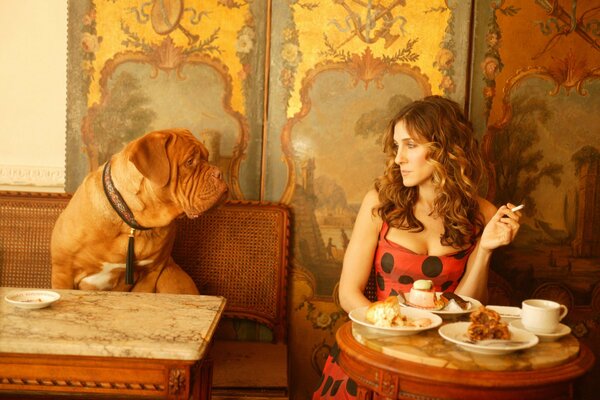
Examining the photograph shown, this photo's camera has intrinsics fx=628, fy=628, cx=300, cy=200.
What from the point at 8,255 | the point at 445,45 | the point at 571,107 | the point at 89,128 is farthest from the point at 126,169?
the point at 571,107

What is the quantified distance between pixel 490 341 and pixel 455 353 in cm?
12

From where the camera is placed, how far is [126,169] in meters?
2.93

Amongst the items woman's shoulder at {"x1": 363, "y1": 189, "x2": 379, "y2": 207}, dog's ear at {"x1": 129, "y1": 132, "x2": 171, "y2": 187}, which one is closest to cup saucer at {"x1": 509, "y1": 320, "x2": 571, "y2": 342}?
woman's shoulder at {"x1": 363, "y1": 189, "x2": 379, "y2": 207}

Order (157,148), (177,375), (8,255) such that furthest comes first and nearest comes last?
(8,255) < (157,148) < (177,375)

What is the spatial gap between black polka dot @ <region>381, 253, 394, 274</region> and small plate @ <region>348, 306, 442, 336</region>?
2.15ft

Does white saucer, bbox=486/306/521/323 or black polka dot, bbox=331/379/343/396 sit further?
black polka dot, bbox=331/379/343/396

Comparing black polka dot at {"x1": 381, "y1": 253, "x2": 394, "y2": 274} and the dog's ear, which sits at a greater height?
the dog's ear

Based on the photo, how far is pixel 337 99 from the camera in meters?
3.66

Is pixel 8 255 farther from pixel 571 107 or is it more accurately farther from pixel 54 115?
pixel 571 107

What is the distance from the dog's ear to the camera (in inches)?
112

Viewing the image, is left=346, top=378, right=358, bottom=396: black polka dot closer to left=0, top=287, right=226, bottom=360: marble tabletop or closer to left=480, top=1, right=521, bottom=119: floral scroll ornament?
left=0, top=287, right=226, bottom=360: marble tabletop

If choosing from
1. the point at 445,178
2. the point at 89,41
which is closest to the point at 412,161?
the point at 445,178

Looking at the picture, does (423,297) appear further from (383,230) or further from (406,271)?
(383,230)

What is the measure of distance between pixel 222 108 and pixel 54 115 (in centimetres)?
103
